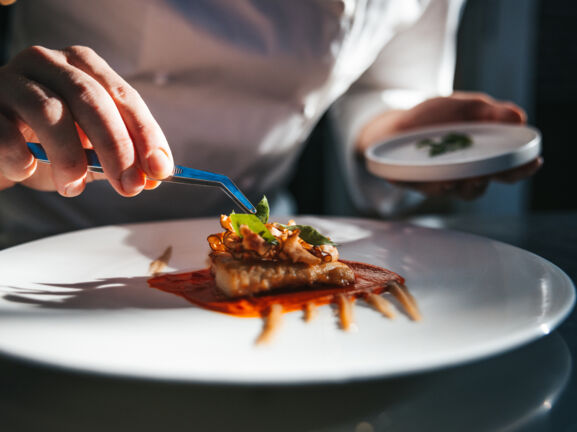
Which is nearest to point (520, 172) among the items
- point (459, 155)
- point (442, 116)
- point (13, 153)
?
point (459, 155)

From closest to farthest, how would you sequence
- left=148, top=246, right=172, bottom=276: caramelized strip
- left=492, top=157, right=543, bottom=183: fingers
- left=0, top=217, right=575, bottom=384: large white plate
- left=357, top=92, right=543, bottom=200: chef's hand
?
1. left=0, top=217, right=575, bottom=384: large white plate
2. left=148, top=246, right=172, bottom=276: caramelized strip
3. left=492, top=157, right=543, bottom=183: fingers
4. left=357, top=92, right=543, bottom=200: chef's hand

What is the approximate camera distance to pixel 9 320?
1.91 feet

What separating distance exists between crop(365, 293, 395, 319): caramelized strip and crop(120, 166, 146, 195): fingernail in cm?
42

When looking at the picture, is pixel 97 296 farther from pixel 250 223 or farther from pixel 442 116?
pixel 442 116

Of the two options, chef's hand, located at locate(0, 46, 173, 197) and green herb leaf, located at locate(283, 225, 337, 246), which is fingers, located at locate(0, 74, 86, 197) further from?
green herb leaf, located at locate(283, 225, 337, 246)

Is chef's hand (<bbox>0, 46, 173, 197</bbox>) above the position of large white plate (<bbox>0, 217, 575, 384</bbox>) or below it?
above

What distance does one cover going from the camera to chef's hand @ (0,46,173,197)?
0.79 metres

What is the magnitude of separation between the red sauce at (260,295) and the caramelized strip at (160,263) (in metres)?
0.04

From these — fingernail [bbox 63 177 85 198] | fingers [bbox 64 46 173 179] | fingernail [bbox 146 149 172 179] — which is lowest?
fingernail [bbox 63 177 85 198]

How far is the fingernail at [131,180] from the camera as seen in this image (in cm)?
80

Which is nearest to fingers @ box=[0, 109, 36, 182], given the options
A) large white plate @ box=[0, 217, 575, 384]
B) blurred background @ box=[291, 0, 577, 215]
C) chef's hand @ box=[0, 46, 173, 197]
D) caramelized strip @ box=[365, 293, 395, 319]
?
chef's hand @ box=[0, 46, 173, 197]

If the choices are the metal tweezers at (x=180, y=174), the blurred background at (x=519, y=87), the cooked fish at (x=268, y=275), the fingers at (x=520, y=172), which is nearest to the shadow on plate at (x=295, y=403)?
the cooked fish at (x=268, y=275)

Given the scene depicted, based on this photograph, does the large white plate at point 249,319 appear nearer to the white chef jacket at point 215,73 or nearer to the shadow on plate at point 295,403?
the shadow on plate at point 295,403

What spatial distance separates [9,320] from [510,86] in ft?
12.6
